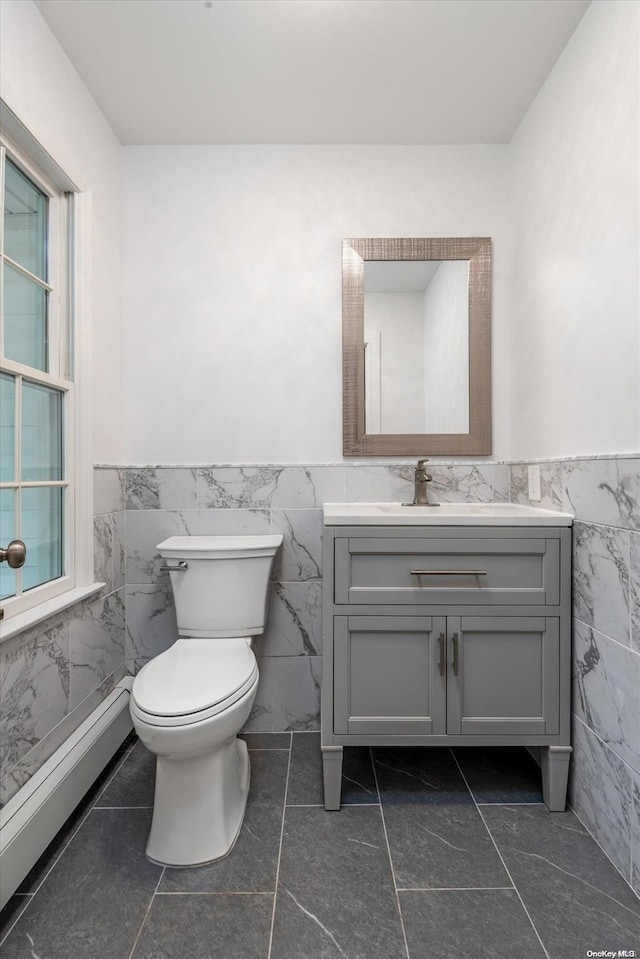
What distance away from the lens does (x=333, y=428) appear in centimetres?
199

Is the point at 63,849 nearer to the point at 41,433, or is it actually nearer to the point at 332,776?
the point at 332,776

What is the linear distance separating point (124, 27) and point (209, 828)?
7.70ft

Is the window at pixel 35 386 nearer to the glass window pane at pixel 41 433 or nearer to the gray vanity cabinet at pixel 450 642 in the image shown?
the glass window pane at pixel 41 433

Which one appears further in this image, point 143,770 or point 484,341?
point 484,341

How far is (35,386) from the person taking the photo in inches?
59.4

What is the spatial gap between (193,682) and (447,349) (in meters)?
1.54

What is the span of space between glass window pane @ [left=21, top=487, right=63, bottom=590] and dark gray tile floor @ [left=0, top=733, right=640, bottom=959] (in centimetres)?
73

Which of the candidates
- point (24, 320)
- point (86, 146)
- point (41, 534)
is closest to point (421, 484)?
point (41, 534)

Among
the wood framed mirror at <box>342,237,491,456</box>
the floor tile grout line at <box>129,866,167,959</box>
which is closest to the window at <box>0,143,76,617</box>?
the floor tile grout line at <box>129,866,167,959</box>

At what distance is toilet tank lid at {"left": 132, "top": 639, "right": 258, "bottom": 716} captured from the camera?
1.26 metres

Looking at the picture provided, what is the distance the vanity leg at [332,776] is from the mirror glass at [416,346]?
3.80 feet

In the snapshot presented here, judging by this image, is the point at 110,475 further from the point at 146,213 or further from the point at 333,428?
the point at 146,213

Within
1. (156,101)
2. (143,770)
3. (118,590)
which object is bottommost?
(143,770)

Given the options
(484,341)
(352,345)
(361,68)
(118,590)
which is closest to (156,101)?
(361,68)
